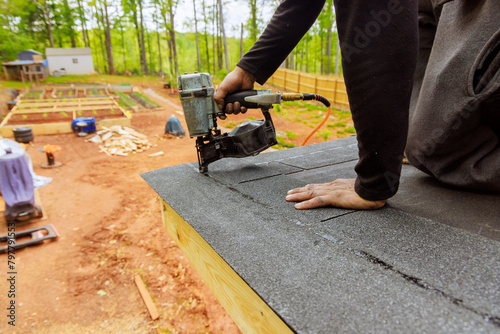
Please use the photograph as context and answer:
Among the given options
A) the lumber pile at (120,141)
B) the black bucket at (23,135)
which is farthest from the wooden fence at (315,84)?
the black bucket at (23,135)

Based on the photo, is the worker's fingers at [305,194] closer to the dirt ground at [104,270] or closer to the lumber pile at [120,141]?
the dirt ground at [104,270]

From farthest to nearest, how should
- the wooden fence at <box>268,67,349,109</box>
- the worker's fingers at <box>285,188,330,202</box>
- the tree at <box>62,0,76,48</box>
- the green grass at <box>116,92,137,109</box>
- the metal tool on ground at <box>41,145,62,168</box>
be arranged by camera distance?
the tree at <box>62,0,76,48</box>, the green grass at <box>116,92,137,109</box>, the wooden fence at <box>268,67,349,109</box>, the metal tool on ground at <box>41,145,62,168</box>, the worker's fingers at <box>285,188,330,202</box>

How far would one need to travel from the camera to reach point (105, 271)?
4078mm

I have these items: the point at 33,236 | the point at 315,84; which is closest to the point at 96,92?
the point at 315,84

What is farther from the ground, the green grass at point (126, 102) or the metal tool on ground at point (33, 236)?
the green grass at point (126, 102)

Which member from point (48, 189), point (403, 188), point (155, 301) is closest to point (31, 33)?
point (48, 189)

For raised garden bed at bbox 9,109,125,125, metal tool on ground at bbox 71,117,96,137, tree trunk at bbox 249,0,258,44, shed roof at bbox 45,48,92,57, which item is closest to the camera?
metal tool on ground at bbox 71,117,96,137

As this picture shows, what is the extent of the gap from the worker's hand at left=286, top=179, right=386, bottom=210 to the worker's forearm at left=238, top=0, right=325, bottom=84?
82 cm

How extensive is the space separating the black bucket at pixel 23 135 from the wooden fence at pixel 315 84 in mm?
10107

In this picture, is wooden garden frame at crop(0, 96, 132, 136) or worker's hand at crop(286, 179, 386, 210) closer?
worker's hand at crop(286, 179, 386, 210)

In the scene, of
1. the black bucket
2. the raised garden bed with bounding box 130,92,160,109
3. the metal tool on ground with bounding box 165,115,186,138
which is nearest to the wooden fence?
the metal tool on ground with bounding box 165,115,186,138

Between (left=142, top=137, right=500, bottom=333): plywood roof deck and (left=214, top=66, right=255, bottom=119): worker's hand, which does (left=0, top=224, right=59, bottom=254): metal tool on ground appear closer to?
(left=142, top=137, right=500, bottom=333): plywood roof deck

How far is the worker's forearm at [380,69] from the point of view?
3.56 feet

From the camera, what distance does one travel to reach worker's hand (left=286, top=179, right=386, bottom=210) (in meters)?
1.38
